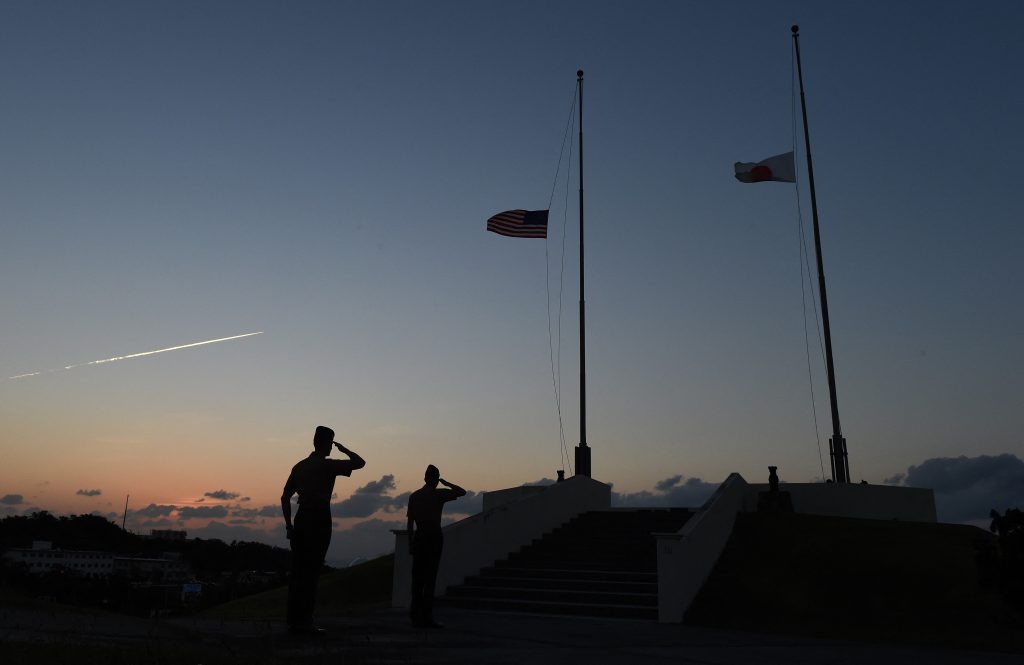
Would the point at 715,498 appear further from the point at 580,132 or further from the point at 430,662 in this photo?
the point at 580,132

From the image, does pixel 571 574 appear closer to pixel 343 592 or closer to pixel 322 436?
pixel 343 592

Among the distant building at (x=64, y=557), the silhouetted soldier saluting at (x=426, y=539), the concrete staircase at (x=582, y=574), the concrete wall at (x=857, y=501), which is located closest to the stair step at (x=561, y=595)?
the concrete staircase at (x=582, y=574)

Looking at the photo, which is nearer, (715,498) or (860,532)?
(715,498)

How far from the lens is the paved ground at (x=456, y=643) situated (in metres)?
6.48

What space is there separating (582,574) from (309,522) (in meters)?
7.99

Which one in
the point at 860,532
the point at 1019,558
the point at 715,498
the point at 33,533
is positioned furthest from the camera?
the point at 33,533

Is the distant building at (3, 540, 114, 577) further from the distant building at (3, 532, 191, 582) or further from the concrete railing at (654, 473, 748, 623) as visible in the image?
the concrete railing at (654, 473, 748, 623)

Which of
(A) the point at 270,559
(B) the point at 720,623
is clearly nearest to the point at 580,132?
(B) the point at 720,623

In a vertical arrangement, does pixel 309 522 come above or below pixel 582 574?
above

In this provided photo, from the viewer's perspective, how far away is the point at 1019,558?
36.1 feet

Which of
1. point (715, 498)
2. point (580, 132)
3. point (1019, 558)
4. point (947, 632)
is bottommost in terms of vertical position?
point (947, 632)

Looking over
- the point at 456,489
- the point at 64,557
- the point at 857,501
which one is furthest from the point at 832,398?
the point at 64,557

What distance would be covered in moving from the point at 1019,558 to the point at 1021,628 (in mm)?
1201

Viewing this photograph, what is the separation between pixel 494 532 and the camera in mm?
15969
